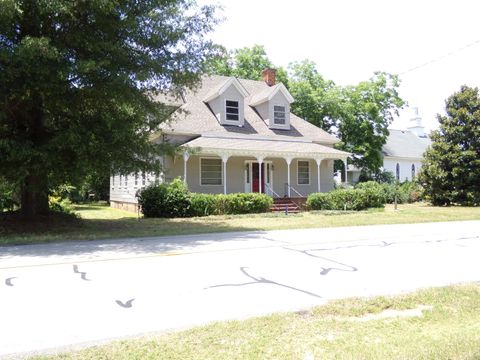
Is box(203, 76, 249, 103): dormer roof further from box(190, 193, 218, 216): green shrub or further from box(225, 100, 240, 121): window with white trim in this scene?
box(190, 193, 218, 216): green shrub

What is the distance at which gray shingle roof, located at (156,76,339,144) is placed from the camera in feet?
82.8

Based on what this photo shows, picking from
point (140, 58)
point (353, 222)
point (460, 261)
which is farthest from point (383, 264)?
point (140, 58)

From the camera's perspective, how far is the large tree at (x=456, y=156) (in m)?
29.1

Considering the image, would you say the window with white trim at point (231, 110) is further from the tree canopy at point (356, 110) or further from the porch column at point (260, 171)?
the tree canopy at point (356, 110)

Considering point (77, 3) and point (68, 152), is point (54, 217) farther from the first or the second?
point (77, 3)

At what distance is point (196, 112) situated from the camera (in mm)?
26922

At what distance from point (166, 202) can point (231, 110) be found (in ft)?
29.5

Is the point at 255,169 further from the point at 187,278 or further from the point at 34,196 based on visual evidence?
the point at 187,278

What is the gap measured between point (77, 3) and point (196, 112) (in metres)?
14.4

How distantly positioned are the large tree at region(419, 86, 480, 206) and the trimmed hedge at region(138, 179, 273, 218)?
49.5ft

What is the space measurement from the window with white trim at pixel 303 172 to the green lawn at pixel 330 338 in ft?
75.6

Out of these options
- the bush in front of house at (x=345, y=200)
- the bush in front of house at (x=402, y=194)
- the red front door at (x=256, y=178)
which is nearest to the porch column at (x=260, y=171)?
the red front door at (x=256, y=178)

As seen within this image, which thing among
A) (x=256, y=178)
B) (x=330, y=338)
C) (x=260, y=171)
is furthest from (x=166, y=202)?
(x=330, y=338)

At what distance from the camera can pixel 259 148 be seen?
2447 centimetres
